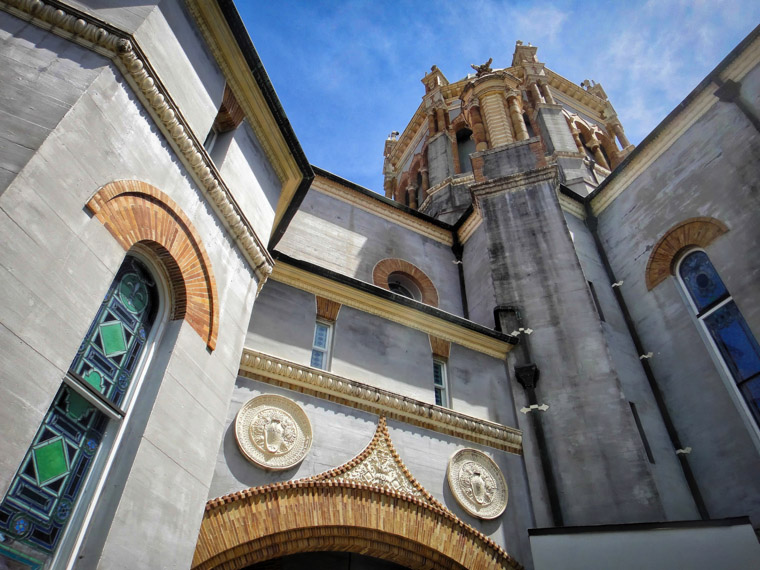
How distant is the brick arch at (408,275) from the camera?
12.6m

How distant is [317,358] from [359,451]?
5.20 ft

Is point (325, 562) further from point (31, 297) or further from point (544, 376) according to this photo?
point (31, 297)

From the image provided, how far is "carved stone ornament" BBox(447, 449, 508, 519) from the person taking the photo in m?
7.86

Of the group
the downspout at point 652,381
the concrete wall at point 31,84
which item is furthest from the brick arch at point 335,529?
the concrete wall at point 31,84

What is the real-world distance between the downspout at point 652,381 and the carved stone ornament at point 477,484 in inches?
114

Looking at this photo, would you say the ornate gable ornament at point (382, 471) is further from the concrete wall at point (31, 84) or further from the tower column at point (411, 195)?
the tower column at point (411, 195)

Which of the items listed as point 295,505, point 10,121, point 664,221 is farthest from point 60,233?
point 664,221

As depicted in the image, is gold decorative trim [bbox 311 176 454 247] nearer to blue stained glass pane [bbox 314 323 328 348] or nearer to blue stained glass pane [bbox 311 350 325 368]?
blue stained glass pane [bbox 314 323 328 348]

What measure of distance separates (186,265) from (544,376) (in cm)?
668

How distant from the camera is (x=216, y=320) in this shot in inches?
237

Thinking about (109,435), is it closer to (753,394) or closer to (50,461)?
(50,461)

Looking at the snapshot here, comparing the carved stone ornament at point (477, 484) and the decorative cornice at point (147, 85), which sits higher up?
the decorative cornice at point (147, 85)

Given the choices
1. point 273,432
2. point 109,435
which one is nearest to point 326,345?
point 273,432

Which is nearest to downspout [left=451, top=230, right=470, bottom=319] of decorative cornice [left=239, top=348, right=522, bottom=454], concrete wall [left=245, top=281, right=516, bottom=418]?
concrete wall [left=245, top=281, right=516, bottom=418]
